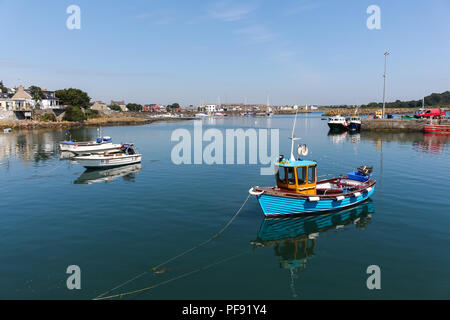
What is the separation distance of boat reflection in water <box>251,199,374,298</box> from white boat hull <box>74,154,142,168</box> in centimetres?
2800

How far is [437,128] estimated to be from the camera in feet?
275

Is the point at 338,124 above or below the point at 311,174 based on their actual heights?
above

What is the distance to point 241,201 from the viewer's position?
26391mm

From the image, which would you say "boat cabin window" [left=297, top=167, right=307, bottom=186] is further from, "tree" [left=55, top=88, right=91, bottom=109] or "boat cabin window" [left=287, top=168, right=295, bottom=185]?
"tree" [left=55, top=88, right=91, bottom=109]

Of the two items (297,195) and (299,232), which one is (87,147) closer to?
(297,195)

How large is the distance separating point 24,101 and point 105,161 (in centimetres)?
10652

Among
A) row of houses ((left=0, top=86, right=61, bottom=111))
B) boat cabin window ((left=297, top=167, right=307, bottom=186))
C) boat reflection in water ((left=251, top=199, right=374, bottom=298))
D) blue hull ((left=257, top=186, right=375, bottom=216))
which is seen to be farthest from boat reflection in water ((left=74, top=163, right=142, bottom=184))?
row of houses ((left=0, top=86, right=61, bottom=111))

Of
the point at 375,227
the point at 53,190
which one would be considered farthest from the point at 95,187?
the point at 375,227

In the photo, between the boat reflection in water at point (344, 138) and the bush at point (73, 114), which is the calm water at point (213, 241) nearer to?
the boat reflection in water at point (344, 138)

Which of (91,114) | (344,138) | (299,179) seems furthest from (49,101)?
(299,179)

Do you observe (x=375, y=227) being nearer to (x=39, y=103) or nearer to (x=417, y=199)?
(x=417, y=199)

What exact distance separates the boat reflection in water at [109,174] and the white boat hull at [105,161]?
2.23 feet

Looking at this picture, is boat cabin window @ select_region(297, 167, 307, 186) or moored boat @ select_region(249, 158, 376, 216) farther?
boat cabin window @ select_region(297, 167, 307, 186)

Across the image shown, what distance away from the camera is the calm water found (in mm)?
13812
